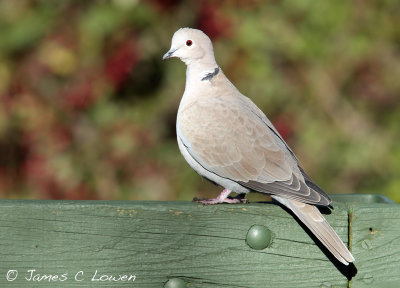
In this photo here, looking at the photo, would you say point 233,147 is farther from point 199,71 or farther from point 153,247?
point 153,247

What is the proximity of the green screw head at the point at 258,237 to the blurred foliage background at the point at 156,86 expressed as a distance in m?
2.43

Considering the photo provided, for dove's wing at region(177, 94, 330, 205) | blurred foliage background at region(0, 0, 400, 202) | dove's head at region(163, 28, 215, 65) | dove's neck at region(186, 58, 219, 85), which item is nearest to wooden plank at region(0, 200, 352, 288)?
dove's wing at region(177, 94, 330, 205)

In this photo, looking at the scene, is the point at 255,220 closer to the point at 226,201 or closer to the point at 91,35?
the point at 226,201

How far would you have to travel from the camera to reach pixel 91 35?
504 centimetres

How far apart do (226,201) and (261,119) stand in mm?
423

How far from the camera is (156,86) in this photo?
5258mm

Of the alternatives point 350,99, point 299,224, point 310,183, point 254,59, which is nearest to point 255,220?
point 299,224

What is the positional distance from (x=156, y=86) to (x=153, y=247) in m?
2.72

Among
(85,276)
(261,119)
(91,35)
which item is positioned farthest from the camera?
(91,35)

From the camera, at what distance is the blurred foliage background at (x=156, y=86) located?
16.5 feet

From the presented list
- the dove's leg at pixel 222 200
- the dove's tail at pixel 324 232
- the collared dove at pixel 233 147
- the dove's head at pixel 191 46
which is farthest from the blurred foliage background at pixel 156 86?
the dove's tail at pixel 324 232

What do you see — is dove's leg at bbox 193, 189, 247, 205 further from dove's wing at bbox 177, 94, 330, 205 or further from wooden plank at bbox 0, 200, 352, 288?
wooden plank at bbox 0, 200, 352, 288

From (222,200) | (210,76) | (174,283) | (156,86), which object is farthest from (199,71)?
(156,86)

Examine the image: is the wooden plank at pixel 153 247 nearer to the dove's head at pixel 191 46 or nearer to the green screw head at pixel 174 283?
the green screw head at pixel 174 283
